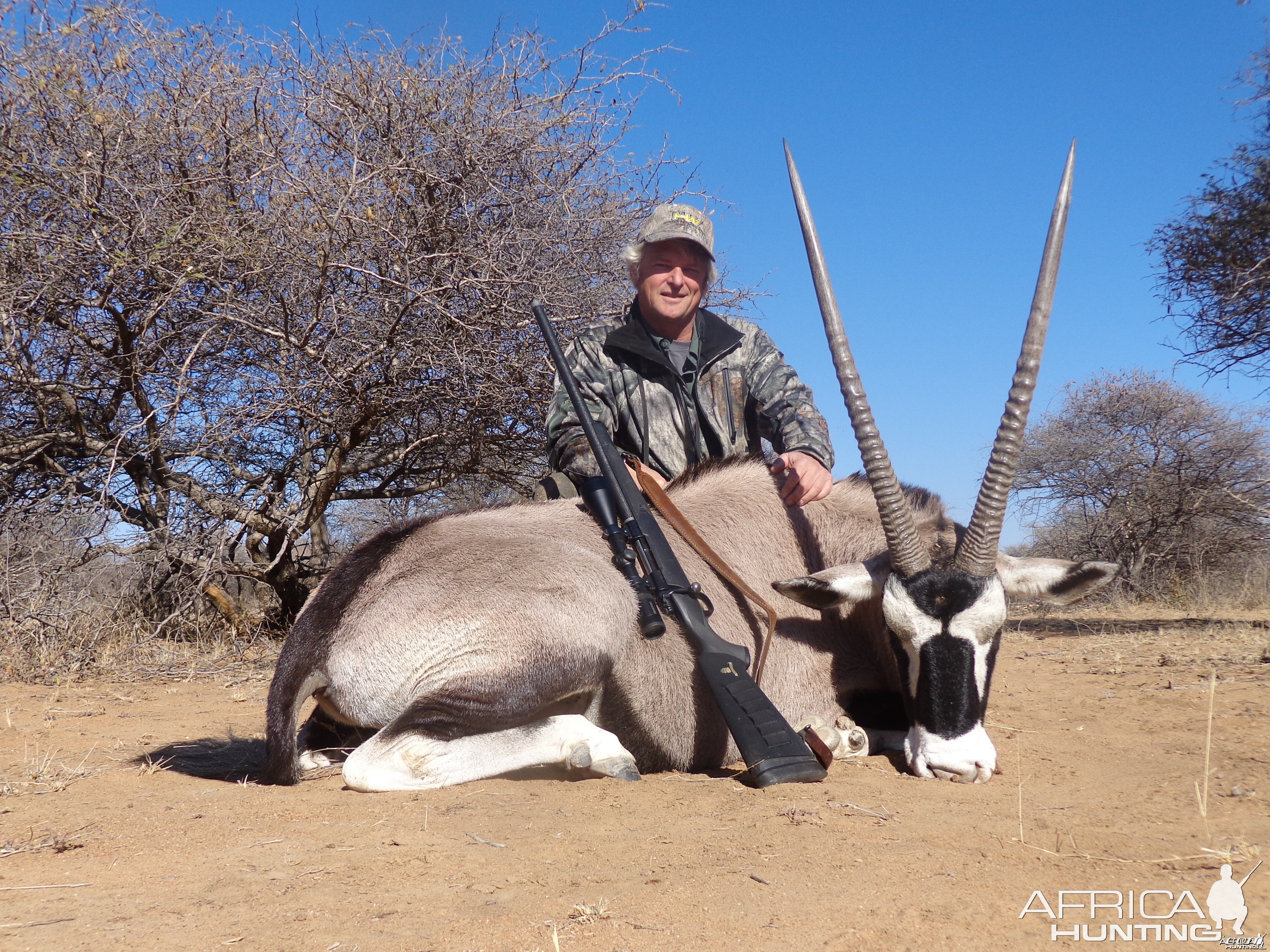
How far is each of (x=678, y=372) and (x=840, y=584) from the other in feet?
5.15

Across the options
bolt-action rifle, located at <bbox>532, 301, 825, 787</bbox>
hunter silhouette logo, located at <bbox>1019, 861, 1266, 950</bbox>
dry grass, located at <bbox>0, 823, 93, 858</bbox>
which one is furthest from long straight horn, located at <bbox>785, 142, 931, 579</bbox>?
dry grass, located at <bbox>0, 823, 93, 858</bbox>

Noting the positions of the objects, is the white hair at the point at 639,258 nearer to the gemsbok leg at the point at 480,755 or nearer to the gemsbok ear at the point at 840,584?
the gemsbok ear at the point at 840,584

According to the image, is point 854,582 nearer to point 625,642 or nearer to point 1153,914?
point 625,642

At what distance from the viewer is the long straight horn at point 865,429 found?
3738 millimetres

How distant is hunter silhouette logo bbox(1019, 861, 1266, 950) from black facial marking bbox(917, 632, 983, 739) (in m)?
1.26

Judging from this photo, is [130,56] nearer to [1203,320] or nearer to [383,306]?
[383,306]

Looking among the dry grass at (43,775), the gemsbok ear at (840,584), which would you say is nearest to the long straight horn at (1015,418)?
the gemsbok ear at (840,584)

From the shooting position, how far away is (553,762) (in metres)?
3.47

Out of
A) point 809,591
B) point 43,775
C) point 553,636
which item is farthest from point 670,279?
point 43,775

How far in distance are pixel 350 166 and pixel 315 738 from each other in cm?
473

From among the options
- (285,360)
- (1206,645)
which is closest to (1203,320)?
(1206,645)

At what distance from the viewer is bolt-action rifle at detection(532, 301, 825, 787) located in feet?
11.0

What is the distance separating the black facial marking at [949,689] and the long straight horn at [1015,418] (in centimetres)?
31

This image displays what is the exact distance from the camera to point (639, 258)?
17.2 ft
